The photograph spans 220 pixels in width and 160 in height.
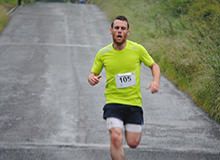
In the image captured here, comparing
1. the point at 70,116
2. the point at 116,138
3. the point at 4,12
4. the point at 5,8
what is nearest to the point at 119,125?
the point at 116,138

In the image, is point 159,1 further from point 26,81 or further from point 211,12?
point 26,81

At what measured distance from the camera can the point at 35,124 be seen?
9805 millimetres

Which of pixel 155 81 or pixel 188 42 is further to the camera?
pixel 188 42

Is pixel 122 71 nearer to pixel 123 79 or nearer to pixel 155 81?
pixel 123 79

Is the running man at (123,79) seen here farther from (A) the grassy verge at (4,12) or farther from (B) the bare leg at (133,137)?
(A) the grassy verge at (4,12)

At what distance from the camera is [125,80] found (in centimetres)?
657

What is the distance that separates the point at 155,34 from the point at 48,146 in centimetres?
1317

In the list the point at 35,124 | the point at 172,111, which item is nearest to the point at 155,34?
the point at 172,111

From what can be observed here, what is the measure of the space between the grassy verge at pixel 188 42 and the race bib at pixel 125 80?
15.2ft

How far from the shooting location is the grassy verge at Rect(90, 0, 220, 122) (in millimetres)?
12307

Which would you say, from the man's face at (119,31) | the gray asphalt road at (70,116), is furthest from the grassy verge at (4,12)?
the man's face at (119,31)

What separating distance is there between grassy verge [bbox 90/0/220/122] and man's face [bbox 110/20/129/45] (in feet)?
15.8

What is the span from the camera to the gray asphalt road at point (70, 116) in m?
8.38

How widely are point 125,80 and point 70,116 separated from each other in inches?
166
